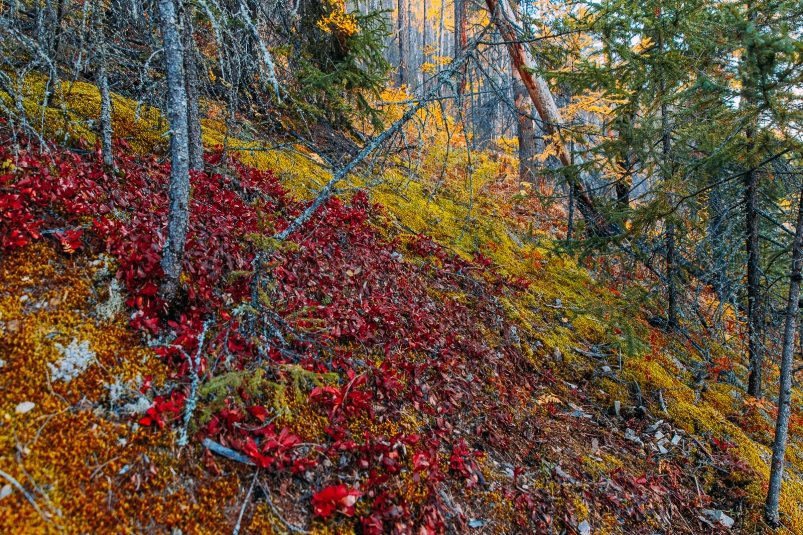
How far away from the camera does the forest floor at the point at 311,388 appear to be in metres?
2.37

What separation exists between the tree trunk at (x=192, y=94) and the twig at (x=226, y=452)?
3.59 metres

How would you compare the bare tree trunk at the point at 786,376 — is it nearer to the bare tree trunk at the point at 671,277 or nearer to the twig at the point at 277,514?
the bare tree trunk at the point at 671,277

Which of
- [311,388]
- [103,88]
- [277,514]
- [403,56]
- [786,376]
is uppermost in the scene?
[403,56]

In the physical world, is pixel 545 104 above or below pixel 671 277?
above

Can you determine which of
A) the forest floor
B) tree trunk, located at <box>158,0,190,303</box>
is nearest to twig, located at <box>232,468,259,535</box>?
the forest floor

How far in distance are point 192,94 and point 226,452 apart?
4.10 metres

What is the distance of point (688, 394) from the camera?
6168mm

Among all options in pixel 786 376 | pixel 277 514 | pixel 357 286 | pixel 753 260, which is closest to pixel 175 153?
pixel 277 514

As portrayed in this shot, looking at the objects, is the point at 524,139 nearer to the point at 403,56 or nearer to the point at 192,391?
the point at 403,56

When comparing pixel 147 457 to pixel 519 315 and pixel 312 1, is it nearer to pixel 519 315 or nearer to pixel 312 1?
pixel 519 315

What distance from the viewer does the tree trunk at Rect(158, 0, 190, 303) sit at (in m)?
2.62

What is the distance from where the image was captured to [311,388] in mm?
3396

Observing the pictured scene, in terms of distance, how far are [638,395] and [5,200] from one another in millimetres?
7411

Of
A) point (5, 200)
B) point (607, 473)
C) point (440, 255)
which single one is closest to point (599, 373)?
point (607, 473)
